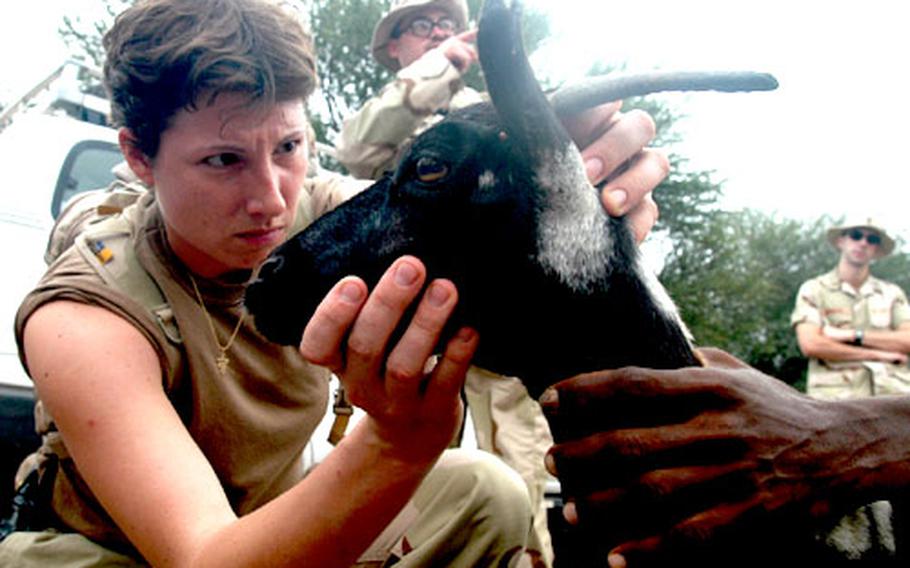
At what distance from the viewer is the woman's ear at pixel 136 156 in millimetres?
2584

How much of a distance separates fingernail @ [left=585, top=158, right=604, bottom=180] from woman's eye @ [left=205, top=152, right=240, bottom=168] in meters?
0.96

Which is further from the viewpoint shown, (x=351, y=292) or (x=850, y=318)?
(x=850, y=318)

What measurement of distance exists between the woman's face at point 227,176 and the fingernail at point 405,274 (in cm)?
67

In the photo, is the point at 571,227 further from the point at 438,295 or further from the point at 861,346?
the point at 861,346

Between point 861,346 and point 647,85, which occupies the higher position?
point 647,85

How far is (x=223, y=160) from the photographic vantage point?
244cm

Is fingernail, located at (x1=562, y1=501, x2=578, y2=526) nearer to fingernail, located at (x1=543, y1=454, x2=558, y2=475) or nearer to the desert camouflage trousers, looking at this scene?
fingernail, located at (x1=543, y1=454, x2=558, y2=475)

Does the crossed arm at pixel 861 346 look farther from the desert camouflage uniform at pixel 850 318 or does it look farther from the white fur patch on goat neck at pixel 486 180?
the white fur patch on goat neck at pixel 486 180

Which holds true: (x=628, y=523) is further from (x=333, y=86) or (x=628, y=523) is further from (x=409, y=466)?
(x=333, y=86)

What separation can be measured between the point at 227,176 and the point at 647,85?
3.72 ft

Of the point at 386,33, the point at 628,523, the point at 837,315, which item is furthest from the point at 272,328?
the point at 837,315

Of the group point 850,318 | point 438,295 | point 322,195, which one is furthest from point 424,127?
point 850,318

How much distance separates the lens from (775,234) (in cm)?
2475

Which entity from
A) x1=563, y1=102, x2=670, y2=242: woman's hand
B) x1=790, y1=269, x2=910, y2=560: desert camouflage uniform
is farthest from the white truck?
x1=790, y1=269, x2=910, y2=560: desert camouflage uniform
